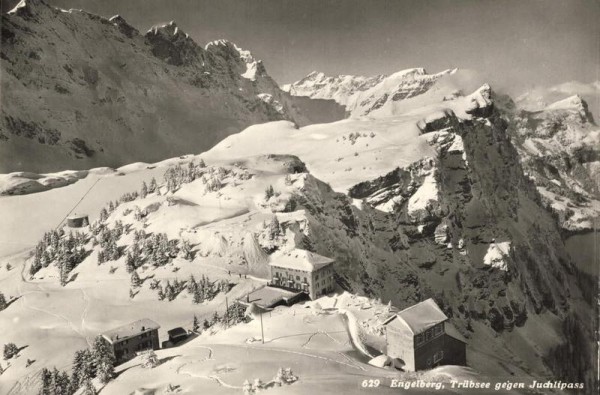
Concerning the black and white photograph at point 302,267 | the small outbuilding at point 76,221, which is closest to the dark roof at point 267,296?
the black and white photograph at point 302,267

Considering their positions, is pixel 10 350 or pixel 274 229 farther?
pixel 274 229

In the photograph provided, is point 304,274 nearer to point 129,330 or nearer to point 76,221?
point 129,330

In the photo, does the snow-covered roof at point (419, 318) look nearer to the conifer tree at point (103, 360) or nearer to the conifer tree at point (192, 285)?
the conifer tree at point (103, 360)

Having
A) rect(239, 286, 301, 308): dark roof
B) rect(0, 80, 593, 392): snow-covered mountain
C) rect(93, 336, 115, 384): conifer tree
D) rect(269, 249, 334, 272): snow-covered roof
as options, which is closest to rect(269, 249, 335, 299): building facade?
rect(269, 249, 334, 272): snow-covered roof

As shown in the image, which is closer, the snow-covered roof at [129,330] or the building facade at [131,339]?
the building facade at [131,339]

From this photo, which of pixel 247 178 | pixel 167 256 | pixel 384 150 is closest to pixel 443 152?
pixel 384 150

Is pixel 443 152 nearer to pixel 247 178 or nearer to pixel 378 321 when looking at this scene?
pixel 247 178

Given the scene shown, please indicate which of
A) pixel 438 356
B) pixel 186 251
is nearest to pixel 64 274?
pixel 186 251
